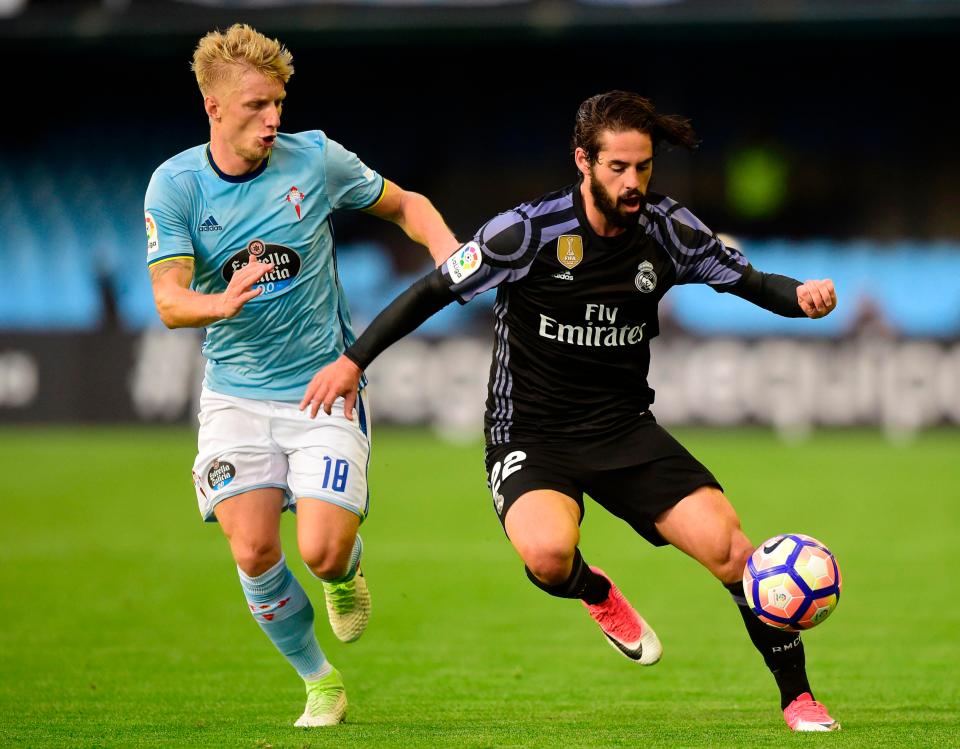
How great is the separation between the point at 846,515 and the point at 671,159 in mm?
13463

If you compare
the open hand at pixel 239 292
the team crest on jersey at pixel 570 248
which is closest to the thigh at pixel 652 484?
the team crest on jersey at pixel 570 248

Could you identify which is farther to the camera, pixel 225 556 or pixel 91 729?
pixel 225 556

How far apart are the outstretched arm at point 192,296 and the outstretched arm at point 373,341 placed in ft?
1.42

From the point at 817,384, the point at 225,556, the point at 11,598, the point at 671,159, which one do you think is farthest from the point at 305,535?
the point at 671,159

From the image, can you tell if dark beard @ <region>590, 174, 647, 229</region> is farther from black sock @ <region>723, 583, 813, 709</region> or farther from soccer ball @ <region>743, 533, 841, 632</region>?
black sock @ <region>723, 583, 813, 709</region>

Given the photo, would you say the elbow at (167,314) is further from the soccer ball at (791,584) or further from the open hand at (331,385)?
the soccer ball at (791,584)

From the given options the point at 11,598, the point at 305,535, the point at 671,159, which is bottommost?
the point at 11,598

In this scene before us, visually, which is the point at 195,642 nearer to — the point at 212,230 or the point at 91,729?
the point at 91,729

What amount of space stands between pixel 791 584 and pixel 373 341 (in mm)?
1859

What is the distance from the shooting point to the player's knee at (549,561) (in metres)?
5.89

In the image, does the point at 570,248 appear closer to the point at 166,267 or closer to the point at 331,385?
the point at 331,385

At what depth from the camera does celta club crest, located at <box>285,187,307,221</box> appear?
625 cm

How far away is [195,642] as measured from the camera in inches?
329

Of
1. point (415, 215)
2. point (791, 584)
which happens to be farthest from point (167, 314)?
point (791, 584)
